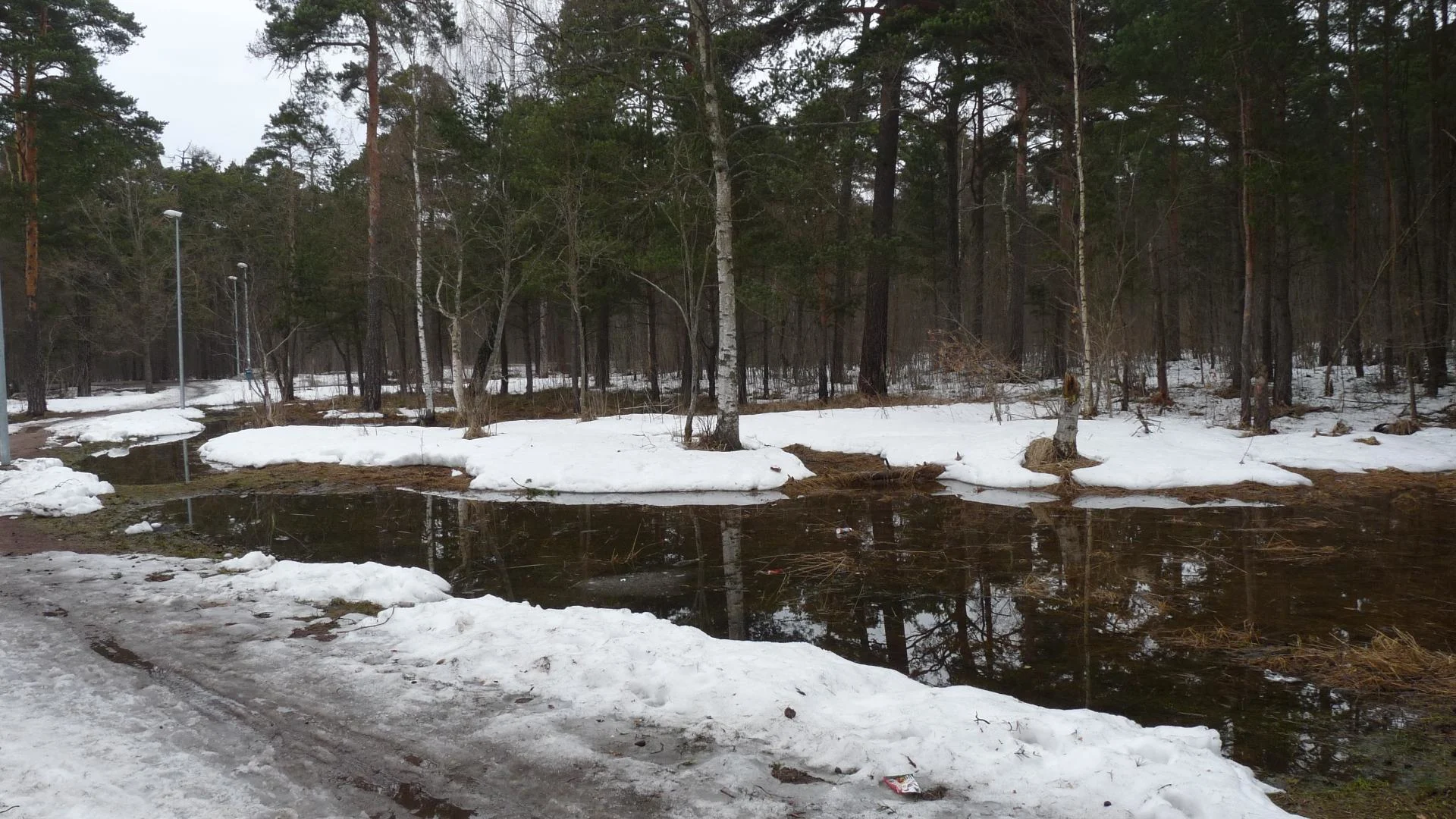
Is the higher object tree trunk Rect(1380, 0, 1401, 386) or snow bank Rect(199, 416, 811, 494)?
tree trunk Rect(1380, 0, 1401, 386)

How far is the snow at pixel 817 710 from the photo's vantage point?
3.23 metres

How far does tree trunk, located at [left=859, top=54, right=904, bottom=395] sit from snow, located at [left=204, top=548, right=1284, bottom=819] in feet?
48.7

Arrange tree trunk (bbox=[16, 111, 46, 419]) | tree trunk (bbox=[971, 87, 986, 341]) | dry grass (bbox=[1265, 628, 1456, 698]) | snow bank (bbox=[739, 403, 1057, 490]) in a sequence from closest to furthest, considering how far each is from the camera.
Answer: dry grass (bbox=[1265, 628, 1456, 698])
snow bank (bbox=[739, 403, 1057, 490])
tree trunk (bbox=[971, 87, 986, 341])
tree trunk (bbox=[16, 111, 46, 419])

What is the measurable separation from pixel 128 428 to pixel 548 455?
56.0 feet

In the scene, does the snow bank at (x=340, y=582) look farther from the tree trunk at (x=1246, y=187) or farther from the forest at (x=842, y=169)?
the tree trunk at (x=1246, y=187)

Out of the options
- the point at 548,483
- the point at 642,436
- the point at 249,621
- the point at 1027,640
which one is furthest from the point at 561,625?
the point at 642,436

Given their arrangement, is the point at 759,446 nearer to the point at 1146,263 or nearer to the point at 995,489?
the point at 995,489

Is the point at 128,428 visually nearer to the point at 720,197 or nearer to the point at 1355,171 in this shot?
the point at 720,197

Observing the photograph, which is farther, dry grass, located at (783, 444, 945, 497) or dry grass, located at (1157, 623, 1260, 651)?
dry grass, located at (783, 444, 945, 497)

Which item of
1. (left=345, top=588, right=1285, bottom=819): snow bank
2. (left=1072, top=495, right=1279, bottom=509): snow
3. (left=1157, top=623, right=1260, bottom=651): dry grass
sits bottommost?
(left=1157, top=623, right=1260, bottom=651): dry grass

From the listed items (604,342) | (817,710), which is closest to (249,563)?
(817,710)

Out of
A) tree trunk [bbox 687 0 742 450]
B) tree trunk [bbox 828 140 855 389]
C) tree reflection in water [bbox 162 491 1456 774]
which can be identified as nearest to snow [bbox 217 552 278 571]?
tree reflection in water [bbox 162 491 1456 774]

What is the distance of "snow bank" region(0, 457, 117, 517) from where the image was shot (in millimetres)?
10141

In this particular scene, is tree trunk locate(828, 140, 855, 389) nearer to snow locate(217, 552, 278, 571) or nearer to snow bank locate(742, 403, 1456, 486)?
snow bank locate(742, 403, 1456, 486)
